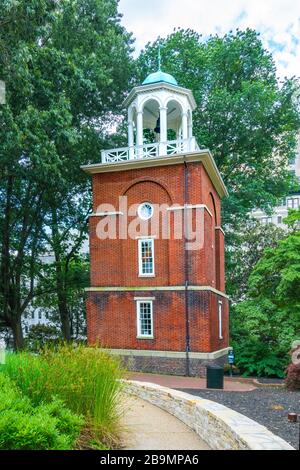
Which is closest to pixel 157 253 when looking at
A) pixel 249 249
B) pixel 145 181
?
pixel 145 181

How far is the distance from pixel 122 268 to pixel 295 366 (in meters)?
9.10

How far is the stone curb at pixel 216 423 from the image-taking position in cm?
559

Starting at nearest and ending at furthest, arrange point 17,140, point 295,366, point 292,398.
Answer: point 292,398, point 295,366, point 17,140

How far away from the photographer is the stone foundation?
17.6 meters

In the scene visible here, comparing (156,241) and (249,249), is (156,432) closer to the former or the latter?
(156,241)

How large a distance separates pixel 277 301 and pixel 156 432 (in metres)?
12.0

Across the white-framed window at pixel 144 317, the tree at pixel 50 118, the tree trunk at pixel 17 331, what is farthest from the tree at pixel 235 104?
the tree trunk at pixel 17 331

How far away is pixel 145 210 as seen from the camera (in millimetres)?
19641

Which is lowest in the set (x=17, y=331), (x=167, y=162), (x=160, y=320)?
(x=17, y=331)

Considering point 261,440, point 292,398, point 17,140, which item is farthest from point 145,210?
point 261,440

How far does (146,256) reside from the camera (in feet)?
63.9

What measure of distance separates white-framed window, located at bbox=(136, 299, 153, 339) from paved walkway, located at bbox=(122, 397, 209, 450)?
9.25 meters
